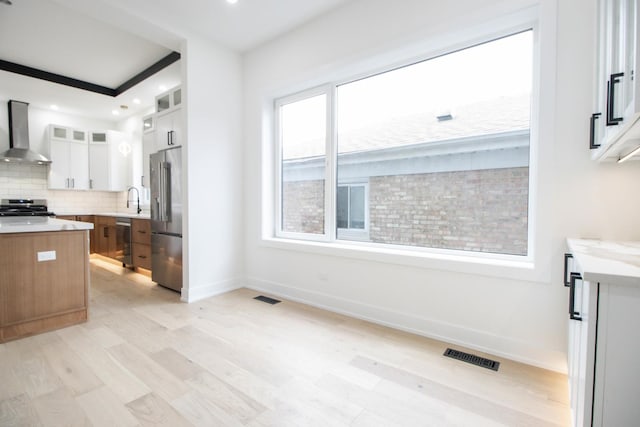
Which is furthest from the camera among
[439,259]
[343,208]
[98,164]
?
[98,164]

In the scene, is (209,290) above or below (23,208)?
below

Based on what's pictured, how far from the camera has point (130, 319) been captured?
282 cm

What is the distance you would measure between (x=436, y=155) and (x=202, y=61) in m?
2.78

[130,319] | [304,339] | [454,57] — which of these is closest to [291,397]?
[304,339]

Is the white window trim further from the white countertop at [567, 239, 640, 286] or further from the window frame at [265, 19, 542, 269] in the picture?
the white countertop at [567, 239, 640, 286]

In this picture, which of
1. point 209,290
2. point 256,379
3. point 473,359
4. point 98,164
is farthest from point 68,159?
point 473,359

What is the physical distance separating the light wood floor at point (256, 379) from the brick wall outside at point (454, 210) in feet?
2.76

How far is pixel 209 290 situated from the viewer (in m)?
3.51

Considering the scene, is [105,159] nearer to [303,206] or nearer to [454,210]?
[303,206]

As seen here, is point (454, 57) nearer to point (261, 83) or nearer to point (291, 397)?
point (261, 83)

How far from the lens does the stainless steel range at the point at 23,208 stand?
5.23 metres

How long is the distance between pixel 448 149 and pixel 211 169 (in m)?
2.59

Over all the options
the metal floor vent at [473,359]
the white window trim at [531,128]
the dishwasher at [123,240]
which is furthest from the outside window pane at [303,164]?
the dishwasher at [123,240]

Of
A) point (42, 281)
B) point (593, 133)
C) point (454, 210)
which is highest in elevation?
point (593, 133)
